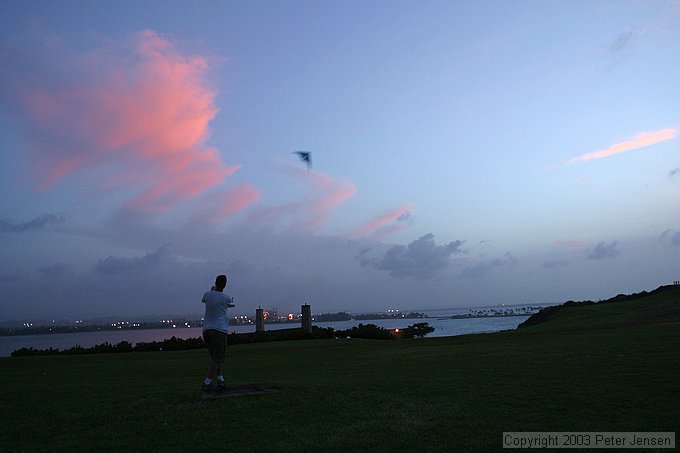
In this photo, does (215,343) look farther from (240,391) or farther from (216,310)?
(240,391)

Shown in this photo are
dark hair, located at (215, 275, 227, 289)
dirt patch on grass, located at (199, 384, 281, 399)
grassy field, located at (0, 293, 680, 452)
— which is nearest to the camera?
grassy field, located at (0, 293, 680, 452)

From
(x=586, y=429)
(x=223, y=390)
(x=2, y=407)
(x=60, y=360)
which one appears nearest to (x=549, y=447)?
(x=586, y=429)

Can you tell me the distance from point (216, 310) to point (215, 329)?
0.36 meters

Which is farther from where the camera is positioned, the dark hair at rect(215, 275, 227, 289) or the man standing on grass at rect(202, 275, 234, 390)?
the dark hair at rect(215, 275, 227, 289)

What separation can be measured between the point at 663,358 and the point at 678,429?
23.9ft

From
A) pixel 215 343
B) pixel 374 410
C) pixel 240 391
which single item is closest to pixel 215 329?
pixel 215 343

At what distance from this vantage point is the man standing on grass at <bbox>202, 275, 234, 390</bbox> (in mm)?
10953

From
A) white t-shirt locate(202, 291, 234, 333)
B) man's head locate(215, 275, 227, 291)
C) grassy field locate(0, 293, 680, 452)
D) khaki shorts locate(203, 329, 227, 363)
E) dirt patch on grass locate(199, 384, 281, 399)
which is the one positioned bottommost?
grassy field locate(0, 293, 680, 452)

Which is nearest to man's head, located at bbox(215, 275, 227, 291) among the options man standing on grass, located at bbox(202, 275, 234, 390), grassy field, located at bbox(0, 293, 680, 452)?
man standing on grass, located at bbox(202, 275, 234, 390)

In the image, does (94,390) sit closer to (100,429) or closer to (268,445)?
(100,429)

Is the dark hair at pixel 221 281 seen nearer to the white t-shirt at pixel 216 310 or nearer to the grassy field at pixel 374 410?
the white t-shirt at pixel 216 310

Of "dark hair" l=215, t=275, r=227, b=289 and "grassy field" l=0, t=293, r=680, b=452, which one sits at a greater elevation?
"dark hair" l=215, t=275, r=227, b=289

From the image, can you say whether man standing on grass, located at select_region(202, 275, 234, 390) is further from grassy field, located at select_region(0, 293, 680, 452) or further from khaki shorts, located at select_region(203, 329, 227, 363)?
grassy field, located at select_region(0, 293, 680, 452)

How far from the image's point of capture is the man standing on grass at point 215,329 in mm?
10953
